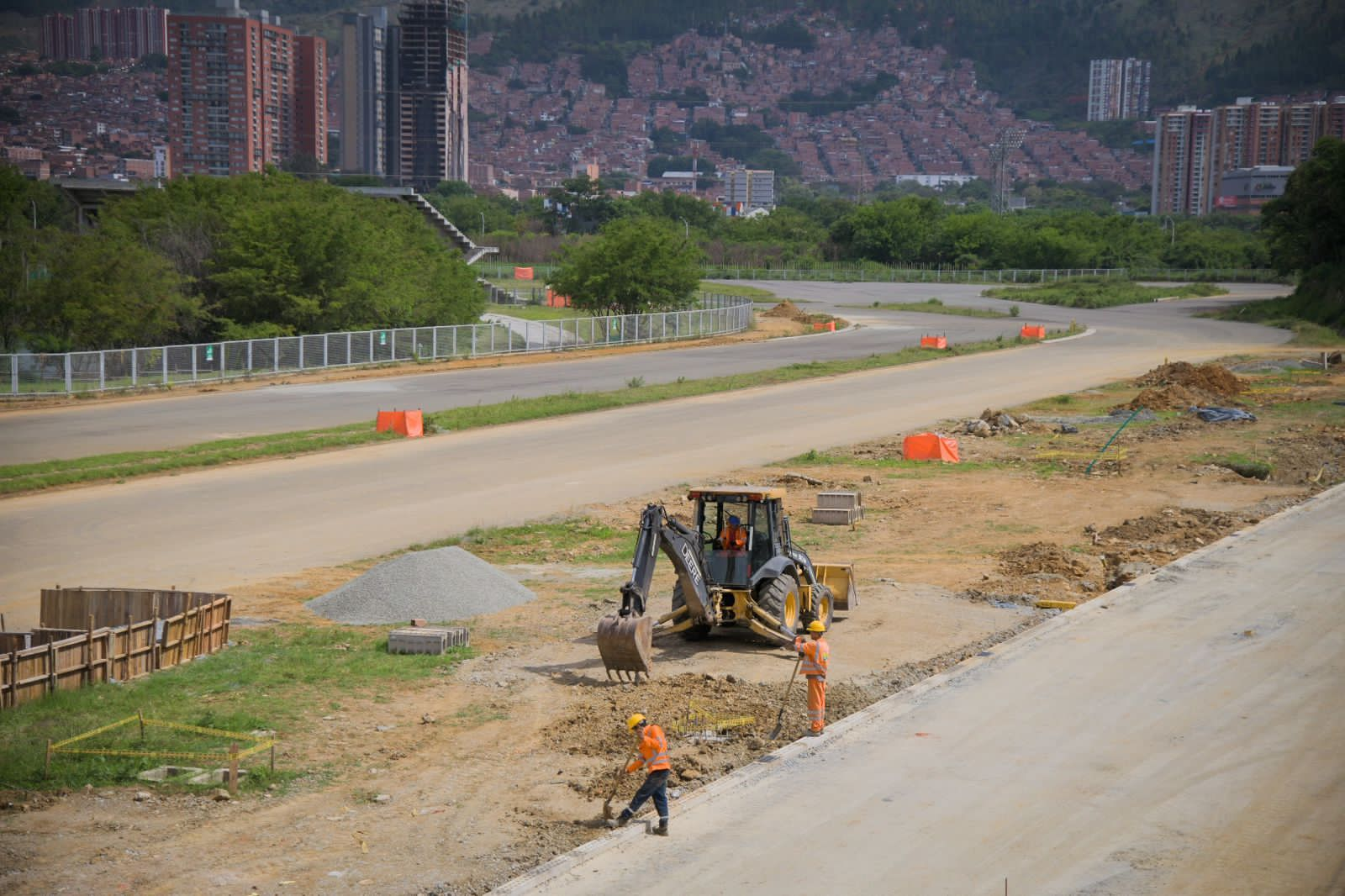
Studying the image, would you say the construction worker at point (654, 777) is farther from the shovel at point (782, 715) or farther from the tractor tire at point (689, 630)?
the tractor tire at point (689, 630)

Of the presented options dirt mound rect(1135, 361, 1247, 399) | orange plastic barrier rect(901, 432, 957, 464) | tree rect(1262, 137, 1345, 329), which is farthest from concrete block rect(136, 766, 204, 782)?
tree rect(1262, 137, 1345, 329)

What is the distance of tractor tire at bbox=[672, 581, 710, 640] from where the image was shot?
20797mm

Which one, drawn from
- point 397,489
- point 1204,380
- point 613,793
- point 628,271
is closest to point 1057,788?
point 613,793

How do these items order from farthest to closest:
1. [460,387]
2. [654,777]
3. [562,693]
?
[460,387] → [562,693] → [654,777]

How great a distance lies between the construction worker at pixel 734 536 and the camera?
19969 millimetres

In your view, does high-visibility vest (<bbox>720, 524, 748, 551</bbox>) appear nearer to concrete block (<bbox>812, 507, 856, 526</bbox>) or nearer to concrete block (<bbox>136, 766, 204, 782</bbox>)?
concrete block (<bbox>136, 766, 204, 782</bbox>)

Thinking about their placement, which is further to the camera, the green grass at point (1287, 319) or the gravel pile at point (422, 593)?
the green grass at point (1287, 319)

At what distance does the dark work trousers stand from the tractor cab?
257 inches

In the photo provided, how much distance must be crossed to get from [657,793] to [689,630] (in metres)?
7.48

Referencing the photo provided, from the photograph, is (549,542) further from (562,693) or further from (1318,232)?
(1318,232)

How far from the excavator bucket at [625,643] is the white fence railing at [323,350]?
→ 129ft

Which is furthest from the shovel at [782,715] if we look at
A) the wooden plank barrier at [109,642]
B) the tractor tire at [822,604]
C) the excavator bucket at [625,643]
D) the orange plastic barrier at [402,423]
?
the orange plastic barrier at [402,423]

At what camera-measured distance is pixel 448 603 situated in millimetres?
22844

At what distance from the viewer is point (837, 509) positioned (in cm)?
3184
